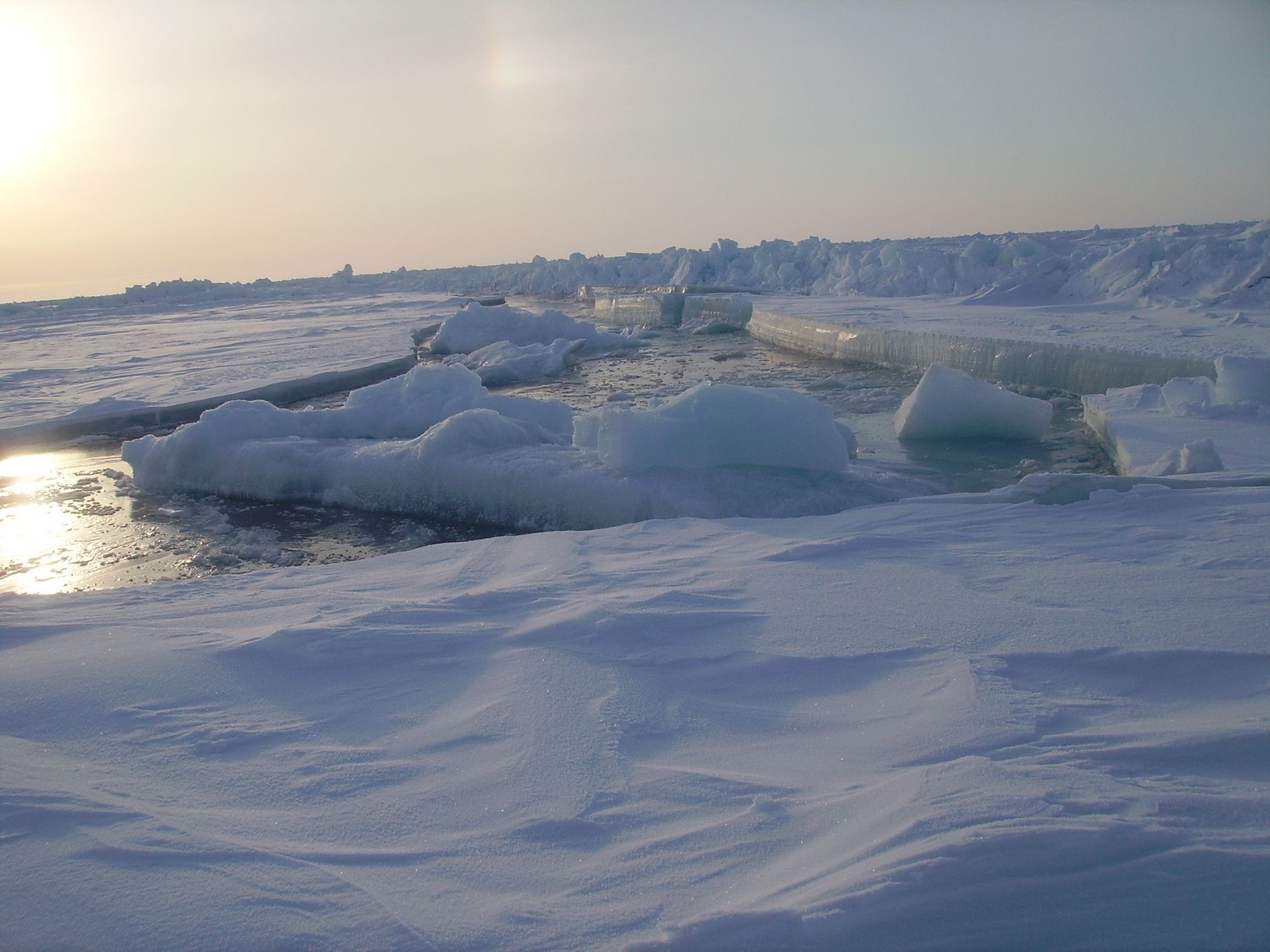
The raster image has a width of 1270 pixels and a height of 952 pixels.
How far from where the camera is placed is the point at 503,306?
14359mm

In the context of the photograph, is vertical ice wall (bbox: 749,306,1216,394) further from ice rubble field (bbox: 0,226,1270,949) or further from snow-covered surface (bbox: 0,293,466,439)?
snow-covered surface (bbox: 0,293,466,439)

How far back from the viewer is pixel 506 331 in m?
13.8

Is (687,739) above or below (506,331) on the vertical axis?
below

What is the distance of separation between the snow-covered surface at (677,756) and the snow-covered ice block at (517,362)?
783cm

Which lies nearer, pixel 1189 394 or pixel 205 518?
pixel 205 518

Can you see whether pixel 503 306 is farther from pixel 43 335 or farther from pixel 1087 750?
pixel 1087 750

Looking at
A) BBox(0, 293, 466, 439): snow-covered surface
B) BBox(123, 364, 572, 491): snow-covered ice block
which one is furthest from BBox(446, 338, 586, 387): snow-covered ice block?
BBox(123, 364, 572, 491): snow-covered ice block

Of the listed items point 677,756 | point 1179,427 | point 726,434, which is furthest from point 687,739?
point 1179,427

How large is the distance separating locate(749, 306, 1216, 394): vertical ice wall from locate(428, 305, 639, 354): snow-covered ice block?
151 inches

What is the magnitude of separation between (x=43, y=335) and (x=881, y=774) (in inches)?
906

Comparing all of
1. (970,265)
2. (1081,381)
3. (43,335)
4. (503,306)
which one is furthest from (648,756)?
(43,335)

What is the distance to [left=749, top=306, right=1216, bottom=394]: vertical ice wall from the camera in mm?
6227

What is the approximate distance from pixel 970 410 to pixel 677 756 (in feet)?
14.5

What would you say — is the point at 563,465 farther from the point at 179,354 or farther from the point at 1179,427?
the point at 179,354
